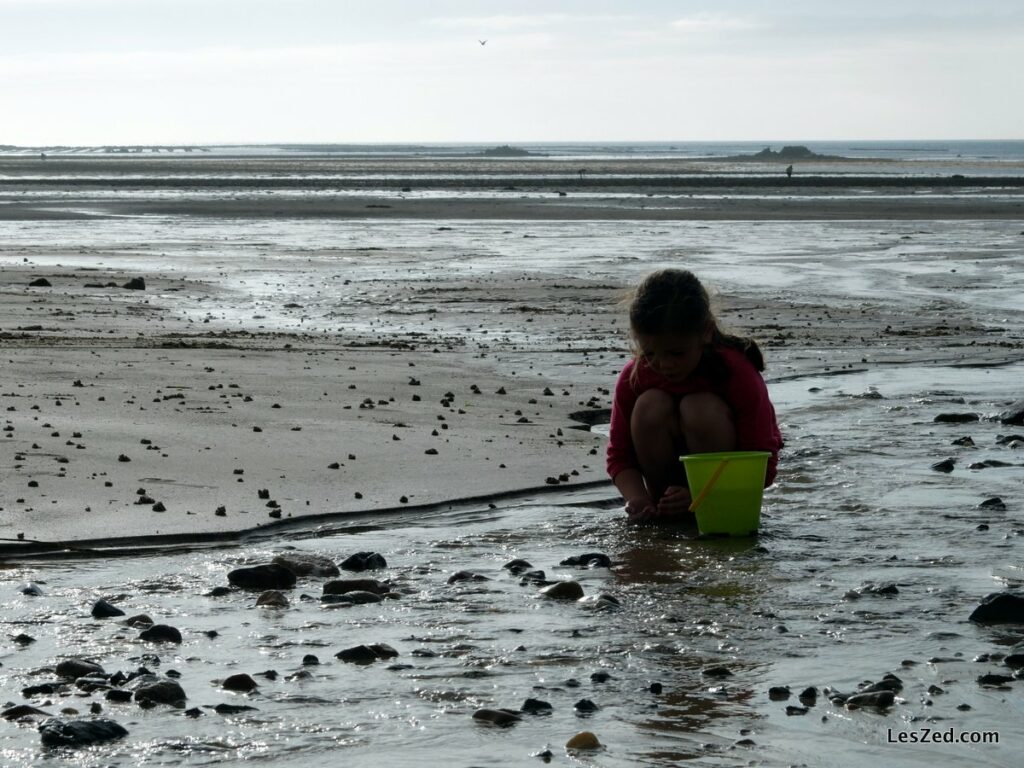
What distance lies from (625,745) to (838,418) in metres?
5.76

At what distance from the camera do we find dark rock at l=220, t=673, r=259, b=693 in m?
4.16

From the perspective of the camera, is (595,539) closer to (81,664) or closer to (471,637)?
(471,637)

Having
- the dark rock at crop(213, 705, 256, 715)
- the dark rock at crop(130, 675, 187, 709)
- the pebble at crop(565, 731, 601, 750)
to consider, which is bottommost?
the pebble at crop(565, 731, 601, 750)

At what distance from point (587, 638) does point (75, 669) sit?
156 centimetres

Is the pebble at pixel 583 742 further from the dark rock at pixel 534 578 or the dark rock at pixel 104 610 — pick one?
the dark rock at pixel 104 610

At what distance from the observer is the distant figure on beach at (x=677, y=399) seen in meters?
5.77

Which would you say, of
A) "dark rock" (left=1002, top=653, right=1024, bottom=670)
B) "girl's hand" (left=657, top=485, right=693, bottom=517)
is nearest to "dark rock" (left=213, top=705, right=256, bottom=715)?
"dark rock" (left=1002, top=653, right=1024, bottom=670)

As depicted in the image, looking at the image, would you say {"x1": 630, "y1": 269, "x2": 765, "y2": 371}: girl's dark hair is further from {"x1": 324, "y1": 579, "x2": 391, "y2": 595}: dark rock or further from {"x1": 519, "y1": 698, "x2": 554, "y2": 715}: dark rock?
{"x1": 519, "y1": 698, "x2": 554, "y2": 715}: dark rock

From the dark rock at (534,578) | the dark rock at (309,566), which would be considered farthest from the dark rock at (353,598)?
the dark rock at (534,578)

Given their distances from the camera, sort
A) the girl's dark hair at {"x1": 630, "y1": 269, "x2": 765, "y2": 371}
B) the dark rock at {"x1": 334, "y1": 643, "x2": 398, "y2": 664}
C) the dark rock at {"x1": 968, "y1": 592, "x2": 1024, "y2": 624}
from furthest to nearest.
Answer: the girl's dark hair at {"x1": 630, "y1": 269, "x2": 765, "y2": 371}
the dark rock at {"x1": 968, "y1": 592, "x2": 1024, "y2": 624}
the dark rock at {"x1": 334, "y1": 643, "x2": 398, "y2": 664}

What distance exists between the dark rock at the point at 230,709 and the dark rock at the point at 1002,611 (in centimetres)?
240

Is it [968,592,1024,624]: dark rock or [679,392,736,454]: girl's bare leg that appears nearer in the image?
[968,592,1024,624]: dark rock

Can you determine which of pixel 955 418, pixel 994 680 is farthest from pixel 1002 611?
pixel 955 418

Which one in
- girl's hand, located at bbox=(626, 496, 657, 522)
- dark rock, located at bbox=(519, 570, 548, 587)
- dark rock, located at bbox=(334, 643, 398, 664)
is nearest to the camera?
dark rock, located at bbox=(334, 643, 398, 664)
